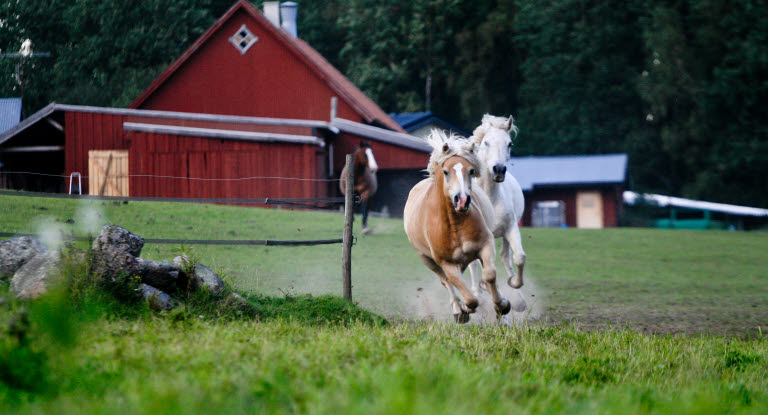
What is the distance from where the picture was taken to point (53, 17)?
2139 cm

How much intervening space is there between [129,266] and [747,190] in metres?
44.5

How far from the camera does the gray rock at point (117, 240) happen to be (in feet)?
25.8

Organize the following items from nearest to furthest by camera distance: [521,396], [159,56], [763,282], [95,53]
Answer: [521,396], [763,282], [95,53], [159,56]

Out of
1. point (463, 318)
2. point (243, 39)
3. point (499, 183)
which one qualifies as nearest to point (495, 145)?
point (499, 183)

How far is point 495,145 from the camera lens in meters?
9.82

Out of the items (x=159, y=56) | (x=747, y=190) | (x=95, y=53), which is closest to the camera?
(x=95, y=53)

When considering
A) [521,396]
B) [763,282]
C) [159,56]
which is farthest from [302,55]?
[521,396]

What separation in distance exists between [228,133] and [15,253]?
19.7 m

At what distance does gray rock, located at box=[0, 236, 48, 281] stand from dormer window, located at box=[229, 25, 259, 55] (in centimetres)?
2614

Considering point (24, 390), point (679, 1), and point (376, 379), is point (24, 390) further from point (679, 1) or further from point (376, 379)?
point (679, 1)

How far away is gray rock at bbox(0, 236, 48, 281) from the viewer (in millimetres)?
7797

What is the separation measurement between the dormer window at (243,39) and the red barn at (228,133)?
1.9 inches

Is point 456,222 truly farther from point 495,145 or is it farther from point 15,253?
point 15,253

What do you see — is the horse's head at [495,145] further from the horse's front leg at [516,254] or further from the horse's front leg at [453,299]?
the horse's front leg at [453,299]
